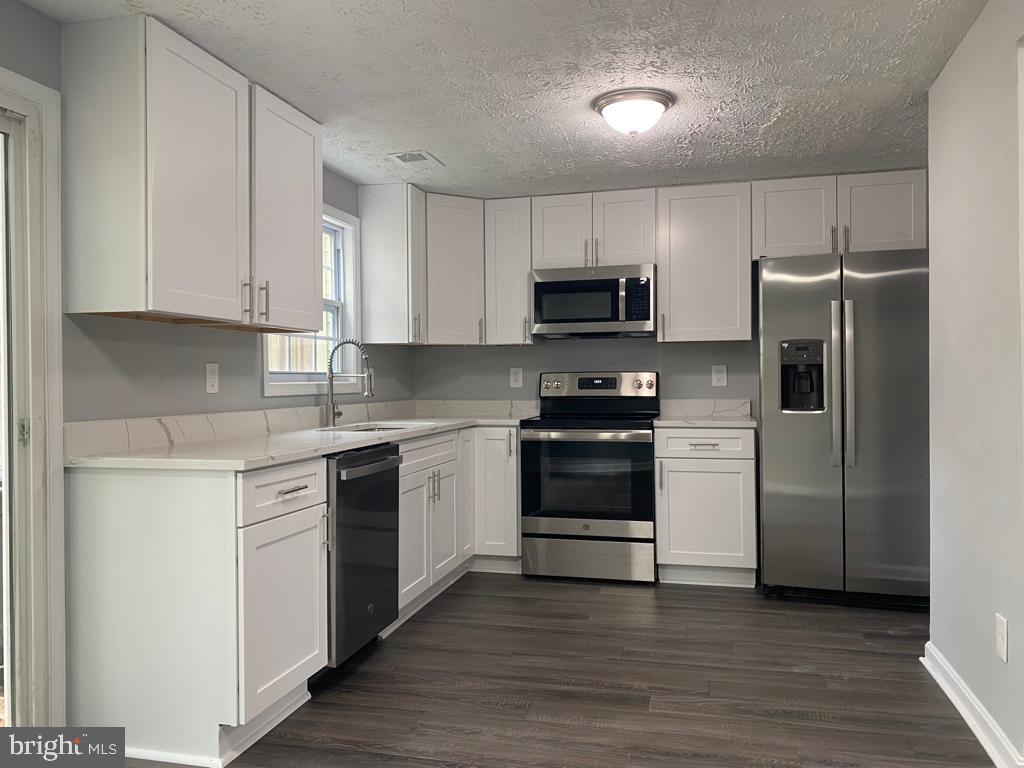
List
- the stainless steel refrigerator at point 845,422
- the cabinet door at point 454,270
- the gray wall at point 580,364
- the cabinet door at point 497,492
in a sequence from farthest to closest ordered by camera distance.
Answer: the gray wall at point 580,364 → the cabinet door at point 454,270 → the cabinet door at point 497,492 → the stainless steel refrigerator at point 845,422

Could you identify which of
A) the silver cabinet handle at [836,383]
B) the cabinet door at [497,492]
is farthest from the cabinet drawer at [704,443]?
the cabinet door at [497,492]

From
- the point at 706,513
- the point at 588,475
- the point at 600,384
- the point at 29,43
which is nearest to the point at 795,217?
the point at 600,384

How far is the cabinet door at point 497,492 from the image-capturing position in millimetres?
4219

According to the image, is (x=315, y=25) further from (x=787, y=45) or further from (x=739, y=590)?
(x=739, y=590)

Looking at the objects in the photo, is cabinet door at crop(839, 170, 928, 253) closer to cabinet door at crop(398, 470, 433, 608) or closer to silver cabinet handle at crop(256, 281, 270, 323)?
cabinet door at crop(398, 470, 433, 608)

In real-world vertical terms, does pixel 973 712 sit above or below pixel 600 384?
below

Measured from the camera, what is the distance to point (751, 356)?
442 cm

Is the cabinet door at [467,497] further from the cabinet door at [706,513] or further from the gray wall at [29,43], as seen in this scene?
the gray wall at [29,43]

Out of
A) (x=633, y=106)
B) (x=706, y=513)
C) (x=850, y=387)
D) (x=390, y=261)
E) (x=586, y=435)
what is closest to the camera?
(x=633, y=106)

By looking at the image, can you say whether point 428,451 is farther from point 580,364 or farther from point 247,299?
point 580,364

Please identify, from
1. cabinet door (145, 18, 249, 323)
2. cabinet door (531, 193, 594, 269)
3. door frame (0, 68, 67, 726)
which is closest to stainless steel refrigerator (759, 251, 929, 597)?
cabinet door (531, 193, 594, 269)

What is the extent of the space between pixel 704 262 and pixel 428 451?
1.90 metres

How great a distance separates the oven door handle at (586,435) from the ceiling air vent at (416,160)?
1.53 metres

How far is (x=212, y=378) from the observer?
2.92 meters
